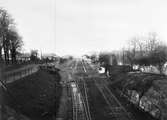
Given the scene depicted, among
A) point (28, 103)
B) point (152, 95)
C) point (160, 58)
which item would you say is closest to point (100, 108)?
point (152, 95)

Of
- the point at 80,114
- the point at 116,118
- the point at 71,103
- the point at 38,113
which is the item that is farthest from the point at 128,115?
the point at 38,113

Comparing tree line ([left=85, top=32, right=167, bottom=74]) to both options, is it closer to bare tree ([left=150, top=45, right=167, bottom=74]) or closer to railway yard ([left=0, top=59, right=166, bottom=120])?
bare tree ([left=150, top=45, right=167, bottom=74])

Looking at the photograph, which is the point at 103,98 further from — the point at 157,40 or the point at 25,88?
the point at 157,40

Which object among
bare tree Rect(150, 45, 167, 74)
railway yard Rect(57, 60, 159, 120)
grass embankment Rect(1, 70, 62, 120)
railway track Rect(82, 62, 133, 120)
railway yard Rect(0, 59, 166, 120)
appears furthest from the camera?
bare tree Rect(150, 45, 167, 74)

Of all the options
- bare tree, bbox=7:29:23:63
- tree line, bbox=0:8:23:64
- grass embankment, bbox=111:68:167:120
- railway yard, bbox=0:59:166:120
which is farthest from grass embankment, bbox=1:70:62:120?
bare tree, bbox=7:29:23:63

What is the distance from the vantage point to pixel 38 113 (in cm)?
1714

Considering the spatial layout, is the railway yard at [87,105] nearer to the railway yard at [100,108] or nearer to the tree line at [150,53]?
the railway yard at [100,108]

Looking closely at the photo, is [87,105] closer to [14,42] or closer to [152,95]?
[152,95]

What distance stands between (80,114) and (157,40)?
40796 millimetres

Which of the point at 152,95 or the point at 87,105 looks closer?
the point at 152,95

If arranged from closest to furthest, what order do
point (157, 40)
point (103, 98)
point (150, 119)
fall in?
point (150, 119) → point (103, 98) → point (157, 40)

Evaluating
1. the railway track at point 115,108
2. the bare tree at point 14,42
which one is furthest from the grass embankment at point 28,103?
the bare tree at point 14,42

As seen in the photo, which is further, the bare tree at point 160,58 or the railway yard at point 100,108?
the bare tree at point 160,58

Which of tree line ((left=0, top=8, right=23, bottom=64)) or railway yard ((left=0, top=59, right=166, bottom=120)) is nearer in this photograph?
railway yard ((left=0, top=59, right=166, bottom=120))
